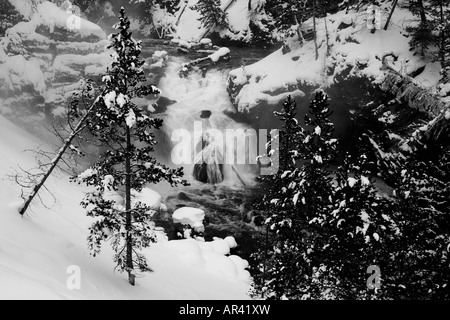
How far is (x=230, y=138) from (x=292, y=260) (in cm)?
1829

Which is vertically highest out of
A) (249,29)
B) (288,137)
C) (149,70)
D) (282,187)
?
(249,29)

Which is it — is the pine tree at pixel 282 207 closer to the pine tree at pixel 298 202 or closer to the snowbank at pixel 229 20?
the pine tree at pixel 298 202

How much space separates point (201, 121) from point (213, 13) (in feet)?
58.2

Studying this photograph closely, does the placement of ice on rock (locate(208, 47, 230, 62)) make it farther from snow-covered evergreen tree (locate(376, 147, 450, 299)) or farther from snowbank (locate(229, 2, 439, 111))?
snow-covered evergreen tree (locate(376, 147, 450, 299))

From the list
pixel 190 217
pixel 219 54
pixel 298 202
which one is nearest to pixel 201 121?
pixel 219 54

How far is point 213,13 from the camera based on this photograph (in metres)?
42.4

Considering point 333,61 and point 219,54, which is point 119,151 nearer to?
point 333,61

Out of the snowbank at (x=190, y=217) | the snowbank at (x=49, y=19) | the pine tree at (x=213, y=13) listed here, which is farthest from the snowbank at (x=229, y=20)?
the snowbank at (x=190, y=217)

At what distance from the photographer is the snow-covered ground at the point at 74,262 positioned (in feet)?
29.3

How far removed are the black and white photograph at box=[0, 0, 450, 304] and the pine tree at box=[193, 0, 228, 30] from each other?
0.28 metres

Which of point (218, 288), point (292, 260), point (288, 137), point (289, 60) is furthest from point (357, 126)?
point (218, 288)

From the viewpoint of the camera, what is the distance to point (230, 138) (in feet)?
104

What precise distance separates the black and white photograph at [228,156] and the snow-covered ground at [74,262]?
3.9 inches
